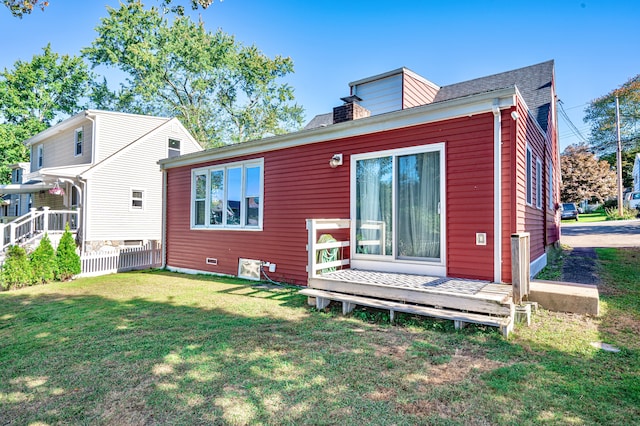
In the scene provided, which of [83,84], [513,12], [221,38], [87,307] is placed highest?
[221,38]

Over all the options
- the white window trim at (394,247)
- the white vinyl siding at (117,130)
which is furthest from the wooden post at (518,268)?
the white vinyl siding at (117,130)

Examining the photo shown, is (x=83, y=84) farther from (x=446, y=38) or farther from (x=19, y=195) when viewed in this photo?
(x=446, y=38)

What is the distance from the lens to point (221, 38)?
25031mm

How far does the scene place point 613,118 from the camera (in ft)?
98.2

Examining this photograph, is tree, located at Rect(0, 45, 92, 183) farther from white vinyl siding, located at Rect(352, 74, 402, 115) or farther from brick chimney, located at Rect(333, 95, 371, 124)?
brick chimney, located at Rect(333, 95, 371, 124)

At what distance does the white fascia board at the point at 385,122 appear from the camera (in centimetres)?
479

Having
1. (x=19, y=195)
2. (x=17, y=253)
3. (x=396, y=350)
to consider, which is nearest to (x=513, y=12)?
(x=396, y=350)

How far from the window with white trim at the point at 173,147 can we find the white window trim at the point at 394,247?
11601 millimetres

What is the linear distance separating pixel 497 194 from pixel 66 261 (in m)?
9.60

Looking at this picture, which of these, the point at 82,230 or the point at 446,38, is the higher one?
the point at 446,38

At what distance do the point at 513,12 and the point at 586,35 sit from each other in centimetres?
525

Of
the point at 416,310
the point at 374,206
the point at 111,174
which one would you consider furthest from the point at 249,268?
the point at 111,174

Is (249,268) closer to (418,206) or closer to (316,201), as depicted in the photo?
(316,201)

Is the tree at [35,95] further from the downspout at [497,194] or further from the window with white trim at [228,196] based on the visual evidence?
the downspout at [497,194]
